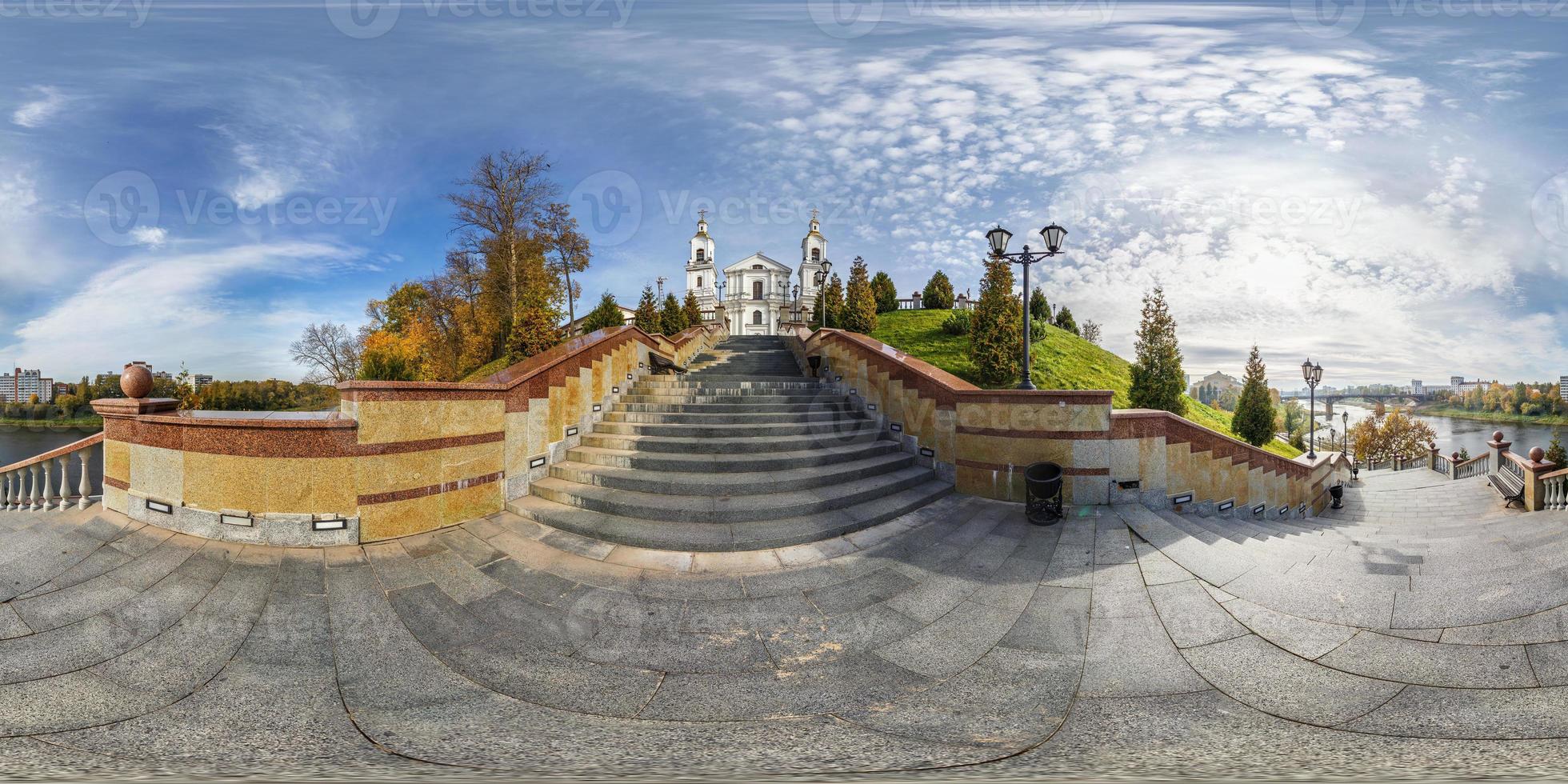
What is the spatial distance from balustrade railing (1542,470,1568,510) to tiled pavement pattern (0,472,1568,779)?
15.7 feet

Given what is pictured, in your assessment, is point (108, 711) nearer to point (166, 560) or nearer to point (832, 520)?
point (166, 560)

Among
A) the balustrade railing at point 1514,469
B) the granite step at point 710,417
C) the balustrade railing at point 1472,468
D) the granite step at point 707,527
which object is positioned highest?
the granite step at point 710,417

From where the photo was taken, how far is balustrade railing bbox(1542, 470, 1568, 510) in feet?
28.1

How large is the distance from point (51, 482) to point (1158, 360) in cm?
2496

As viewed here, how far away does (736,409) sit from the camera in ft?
29.9

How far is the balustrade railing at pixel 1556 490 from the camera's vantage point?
857cm

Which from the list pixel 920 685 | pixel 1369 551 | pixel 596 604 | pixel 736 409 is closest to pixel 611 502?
pixel 596 604

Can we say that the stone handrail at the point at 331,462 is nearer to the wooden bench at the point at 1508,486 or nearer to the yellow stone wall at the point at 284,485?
the yellow stone wall at the point at 284,485

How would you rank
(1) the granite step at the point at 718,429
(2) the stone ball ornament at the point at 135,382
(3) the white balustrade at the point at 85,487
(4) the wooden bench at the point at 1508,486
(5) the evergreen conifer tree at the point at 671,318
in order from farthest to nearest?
(5) the evergreen conifer tree at the point at 671,318, (4) the wooden bench at the point at 1508,486, (1) the granite step at the point at 718,429, (3) the white balustrade at the point at 85,487, (2) the stone ball ornament at the point at 135,382

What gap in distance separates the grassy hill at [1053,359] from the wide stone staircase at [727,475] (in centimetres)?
1260

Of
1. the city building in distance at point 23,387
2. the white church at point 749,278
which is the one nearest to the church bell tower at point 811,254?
the white church at point 749,278

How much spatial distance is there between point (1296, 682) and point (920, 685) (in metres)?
2.57

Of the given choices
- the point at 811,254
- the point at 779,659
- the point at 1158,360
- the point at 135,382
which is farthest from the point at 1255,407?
the point at 811,254

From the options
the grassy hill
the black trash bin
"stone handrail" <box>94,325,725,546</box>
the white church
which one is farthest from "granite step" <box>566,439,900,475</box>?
the white church
